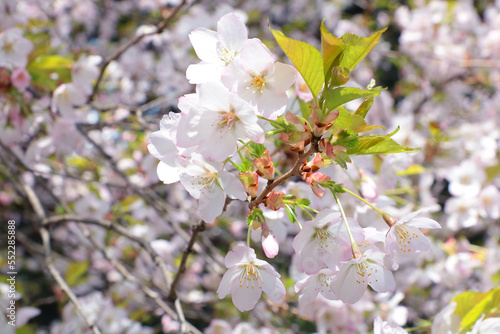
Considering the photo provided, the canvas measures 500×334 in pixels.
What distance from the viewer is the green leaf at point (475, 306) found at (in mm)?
1062

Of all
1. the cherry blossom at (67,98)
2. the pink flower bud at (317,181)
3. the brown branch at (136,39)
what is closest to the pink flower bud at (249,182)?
the pink flower bud at (317,181)

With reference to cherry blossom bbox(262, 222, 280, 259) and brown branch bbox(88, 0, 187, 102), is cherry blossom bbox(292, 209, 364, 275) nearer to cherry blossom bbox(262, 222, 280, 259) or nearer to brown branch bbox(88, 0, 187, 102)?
cherry blossom bbox(262, 222, 280, 259)

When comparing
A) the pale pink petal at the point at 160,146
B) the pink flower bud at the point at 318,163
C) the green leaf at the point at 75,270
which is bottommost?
the green leaf at the point at 75,270

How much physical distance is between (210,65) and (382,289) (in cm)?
63

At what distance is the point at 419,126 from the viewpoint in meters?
2.94

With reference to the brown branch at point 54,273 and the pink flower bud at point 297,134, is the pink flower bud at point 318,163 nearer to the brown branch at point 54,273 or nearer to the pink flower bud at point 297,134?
Answer: the pink flower bud at point 297,134

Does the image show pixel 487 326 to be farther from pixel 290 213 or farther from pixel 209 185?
pixel 209 185

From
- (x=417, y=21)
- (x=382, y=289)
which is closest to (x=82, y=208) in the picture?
(x=382, y=289)

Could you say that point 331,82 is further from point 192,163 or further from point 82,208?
point 82,208

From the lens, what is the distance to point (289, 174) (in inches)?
31.4

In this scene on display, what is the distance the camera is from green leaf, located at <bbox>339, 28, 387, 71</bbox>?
0.72m

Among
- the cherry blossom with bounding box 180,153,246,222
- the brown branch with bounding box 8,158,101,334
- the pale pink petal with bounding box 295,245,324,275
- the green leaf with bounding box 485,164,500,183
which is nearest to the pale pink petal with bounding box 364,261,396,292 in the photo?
the pale pink petal with bounding box 295,245,324,275

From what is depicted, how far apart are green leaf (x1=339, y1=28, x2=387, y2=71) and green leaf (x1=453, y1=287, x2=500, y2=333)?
774 mm

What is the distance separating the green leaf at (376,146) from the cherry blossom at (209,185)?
25 centimetres
